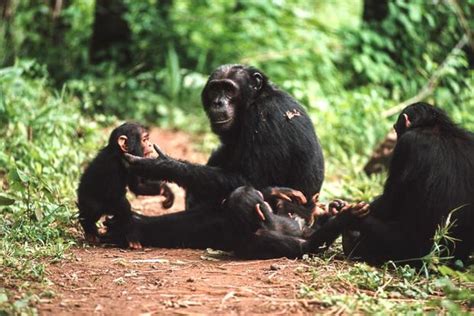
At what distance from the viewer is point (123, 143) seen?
7.05 meters

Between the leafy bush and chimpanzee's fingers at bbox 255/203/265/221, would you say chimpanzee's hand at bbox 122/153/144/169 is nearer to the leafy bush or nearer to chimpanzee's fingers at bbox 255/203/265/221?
the leafy bush

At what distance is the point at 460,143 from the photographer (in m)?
6.21

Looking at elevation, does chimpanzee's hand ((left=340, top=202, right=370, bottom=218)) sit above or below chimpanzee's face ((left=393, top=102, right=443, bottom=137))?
below

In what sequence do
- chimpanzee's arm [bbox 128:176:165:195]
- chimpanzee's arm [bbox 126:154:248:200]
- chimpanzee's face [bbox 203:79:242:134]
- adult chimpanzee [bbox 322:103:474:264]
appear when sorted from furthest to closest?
1. chimpanzee's arm [bbox 128:176:165:195]
2. chimpanzee's face [bbox 203:79:242:134]
3. chimpanzee's arm [bbox 126:154:248:200]
4. adult chimpanzee [bbox 322:103:474:264]

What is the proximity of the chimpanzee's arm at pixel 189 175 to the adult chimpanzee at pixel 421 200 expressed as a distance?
1.27 metres

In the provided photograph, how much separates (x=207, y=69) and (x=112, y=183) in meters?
8.20

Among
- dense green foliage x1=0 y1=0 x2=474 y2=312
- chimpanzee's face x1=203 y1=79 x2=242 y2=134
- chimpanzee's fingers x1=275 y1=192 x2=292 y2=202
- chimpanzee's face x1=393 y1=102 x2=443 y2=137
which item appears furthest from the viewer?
dense green foliage x1=0 y1=0 x2=474 y2=312

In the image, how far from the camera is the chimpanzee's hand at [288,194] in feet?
22.6

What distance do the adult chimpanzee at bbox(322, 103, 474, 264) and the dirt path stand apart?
0.68m

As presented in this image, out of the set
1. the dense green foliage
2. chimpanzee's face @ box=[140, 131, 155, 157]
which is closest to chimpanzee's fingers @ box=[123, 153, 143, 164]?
chimpanzee's face @ box=[140, 131, 155, 157]

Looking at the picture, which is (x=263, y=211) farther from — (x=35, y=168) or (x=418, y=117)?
(x=35, y=168)

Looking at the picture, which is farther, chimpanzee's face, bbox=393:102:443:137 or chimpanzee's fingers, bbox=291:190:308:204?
chimpanzee's fingers, bbox=291:190:308:204

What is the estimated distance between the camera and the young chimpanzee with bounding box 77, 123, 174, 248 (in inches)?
274

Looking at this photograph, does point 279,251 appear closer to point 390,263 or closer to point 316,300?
point 390,263
